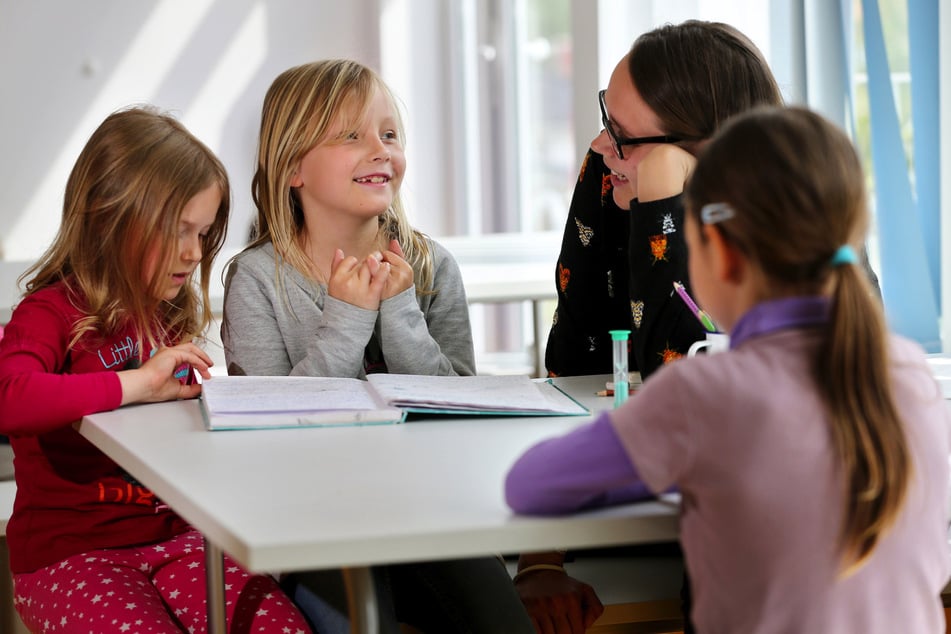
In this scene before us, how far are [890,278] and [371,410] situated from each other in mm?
1289

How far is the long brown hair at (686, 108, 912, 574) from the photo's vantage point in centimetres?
76

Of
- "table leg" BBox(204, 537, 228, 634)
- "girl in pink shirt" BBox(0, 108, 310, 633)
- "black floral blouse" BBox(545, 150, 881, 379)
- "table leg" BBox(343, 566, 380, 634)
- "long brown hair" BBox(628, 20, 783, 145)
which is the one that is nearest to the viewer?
"table leg" BBox(343, 566, 380, 634)

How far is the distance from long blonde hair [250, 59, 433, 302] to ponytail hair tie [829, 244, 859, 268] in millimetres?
1000

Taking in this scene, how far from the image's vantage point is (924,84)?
207 centimetres

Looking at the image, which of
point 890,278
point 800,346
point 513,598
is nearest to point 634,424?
point 800,346

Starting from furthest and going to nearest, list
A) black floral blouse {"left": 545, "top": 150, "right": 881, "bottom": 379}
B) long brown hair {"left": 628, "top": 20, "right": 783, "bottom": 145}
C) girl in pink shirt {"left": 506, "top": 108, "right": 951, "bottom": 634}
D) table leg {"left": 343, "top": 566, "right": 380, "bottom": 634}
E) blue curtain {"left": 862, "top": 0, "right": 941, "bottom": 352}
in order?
blue curtain {"left": 862, "top": 0, "right": 941, "bottom": 352} → black floral blouse {"left": 545, "top": 150, "right": 881, "bottom": 379} → long brown hair {"left": 628, "top": 20, "right": 783, "bottom": 145} → table leg {"left": 343, "top": 566, "right": 380, "bottom": 634} → girl in pink shirt {"left": 506, "top": 108, "right": 951, "bottom": 634}

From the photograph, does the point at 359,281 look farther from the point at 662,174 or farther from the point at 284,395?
the point at 662,174

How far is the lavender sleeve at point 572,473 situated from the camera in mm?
795

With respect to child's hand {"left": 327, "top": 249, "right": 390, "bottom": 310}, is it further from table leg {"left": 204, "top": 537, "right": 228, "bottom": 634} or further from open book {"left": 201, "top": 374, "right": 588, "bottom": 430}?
table leg {"left": 204, "top": 537, "right": 228, "bottom": 634}

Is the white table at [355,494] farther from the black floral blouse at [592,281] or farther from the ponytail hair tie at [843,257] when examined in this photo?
the black floral blouse at [592,281]

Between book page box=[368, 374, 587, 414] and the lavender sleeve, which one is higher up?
the lavender sleeve

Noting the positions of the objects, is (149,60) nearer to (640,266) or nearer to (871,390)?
(640,266)

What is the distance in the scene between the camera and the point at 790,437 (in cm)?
75

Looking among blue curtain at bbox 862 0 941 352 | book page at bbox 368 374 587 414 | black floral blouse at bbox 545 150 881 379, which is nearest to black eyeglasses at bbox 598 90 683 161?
black floral blouse at bbox 545 150 881 379
